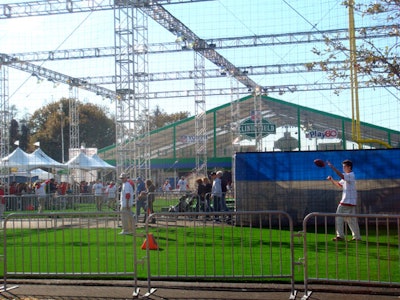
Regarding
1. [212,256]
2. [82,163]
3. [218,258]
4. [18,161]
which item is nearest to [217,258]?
[218,258]

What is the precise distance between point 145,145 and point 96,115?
168 ft

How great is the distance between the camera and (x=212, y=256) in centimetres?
1048

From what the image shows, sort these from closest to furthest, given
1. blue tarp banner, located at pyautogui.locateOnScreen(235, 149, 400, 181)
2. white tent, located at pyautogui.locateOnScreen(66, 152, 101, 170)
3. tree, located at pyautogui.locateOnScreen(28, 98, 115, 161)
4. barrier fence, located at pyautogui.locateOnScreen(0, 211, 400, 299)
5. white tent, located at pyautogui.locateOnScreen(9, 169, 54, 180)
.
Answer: barrier fence, located at pyautogui.locateOnScreen(0, 211, 400, 299), blue tarp banner, located at pyautogui.locateOnScreen(235, 149, 400, 181), white tent, located at pyautogui.locateOnScreen(66, 152, 101, 170), white tent, located at pyautogui.locateOnScreen(9, 169, 54, 180), tree, located at pyautogui.locateOnScreen(28, 98, 115, 161)

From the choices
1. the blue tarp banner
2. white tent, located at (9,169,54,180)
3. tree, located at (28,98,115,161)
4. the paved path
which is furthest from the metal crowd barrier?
tree, located at (28,98,115,161)

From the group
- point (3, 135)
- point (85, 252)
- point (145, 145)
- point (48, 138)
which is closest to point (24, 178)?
point (3, 135)

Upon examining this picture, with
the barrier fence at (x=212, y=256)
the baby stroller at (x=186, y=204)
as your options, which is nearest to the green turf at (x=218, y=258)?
the barrier fence at (x=212, y=256)

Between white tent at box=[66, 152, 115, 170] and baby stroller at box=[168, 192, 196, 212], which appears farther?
white tent at box=[66, 152, 115, 170]

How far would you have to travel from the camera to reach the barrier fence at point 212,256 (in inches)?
308

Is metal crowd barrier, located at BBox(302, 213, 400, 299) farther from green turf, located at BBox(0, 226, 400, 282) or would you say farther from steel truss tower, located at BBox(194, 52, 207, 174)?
steel truss tower, located at BBox(194, 52, 207, 174)

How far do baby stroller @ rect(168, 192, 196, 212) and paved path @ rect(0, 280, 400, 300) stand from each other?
38.9 feet

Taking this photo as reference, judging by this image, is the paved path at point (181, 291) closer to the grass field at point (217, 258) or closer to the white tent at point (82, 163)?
the grass field at point (217, 258)

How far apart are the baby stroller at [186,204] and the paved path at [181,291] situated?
38.9ft

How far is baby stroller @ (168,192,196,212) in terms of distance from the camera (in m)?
20.2

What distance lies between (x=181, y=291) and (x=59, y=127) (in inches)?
2486
